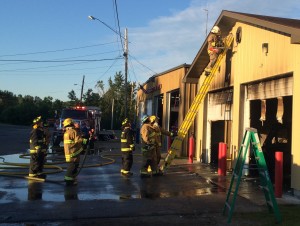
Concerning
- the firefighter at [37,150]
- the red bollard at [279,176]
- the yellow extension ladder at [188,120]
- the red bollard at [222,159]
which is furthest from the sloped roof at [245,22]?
the firefighter at [37,150]

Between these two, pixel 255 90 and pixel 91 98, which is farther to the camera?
pixel 91 98

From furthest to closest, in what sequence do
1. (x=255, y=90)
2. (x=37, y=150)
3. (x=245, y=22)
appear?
(x=245, y=22) < (x=255, y=90) < (x=37, y=150)

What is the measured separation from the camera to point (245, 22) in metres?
12.3

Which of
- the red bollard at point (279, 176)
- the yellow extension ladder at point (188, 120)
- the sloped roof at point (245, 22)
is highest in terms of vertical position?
the sloped roof at point (245, 22)

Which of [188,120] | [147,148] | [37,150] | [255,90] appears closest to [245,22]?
[255,90]

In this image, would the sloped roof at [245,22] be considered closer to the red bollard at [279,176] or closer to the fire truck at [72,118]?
the red bollard at [279,176]

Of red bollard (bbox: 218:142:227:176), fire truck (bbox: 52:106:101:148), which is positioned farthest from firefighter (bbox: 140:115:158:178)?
fire truck (bbox: 52:106:101:148)

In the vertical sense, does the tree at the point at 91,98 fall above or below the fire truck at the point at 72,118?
above

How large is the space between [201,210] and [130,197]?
1881 mm

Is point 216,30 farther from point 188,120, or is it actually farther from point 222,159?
point 222,159

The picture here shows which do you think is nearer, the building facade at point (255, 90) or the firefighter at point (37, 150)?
the building facade at point (255, 90)

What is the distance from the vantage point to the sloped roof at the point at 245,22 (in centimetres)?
911

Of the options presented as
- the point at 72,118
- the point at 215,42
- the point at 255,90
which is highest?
the point at 215,42

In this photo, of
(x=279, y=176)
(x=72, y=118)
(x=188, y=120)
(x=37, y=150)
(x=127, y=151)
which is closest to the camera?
(x=279, y=176)
